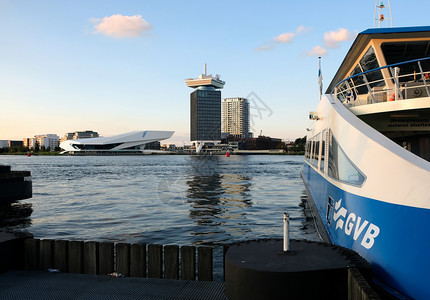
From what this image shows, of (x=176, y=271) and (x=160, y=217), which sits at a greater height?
(x=176, y=271)

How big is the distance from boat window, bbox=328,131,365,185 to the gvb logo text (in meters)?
0.63

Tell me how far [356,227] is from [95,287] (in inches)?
197

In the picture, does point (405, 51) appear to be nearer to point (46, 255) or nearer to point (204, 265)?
point (204, 265)

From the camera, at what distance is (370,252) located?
6.07 metres

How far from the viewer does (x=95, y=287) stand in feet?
22.3

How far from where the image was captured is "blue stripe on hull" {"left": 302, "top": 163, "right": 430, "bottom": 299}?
509 centimetres

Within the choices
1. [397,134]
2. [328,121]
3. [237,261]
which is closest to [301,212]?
[397,134]

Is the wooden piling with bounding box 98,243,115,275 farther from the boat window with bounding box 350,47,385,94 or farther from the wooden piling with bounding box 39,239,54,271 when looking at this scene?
the boat window with bounding box 350,47,385,94

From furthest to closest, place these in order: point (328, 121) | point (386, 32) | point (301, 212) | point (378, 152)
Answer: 1. point (301, 212)
2. point (386, 32)
3. point (328, 121)
4. point (378, 152)

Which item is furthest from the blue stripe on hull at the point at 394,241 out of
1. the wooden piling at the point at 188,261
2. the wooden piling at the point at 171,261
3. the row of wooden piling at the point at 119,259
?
the wooden piling at the point at 171,261

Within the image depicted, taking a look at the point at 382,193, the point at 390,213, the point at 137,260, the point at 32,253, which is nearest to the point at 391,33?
the point at 382,193

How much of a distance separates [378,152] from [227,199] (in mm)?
21888

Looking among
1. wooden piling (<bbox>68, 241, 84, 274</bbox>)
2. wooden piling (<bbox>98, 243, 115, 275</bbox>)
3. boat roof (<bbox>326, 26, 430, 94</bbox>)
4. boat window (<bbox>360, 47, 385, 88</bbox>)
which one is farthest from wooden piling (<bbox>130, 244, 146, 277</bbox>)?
boat roof (<bbox>326, 26, 430, 94</bbox>)

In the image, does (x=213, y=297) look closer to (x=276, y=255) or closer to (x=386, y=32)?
(x=276, y=255)
